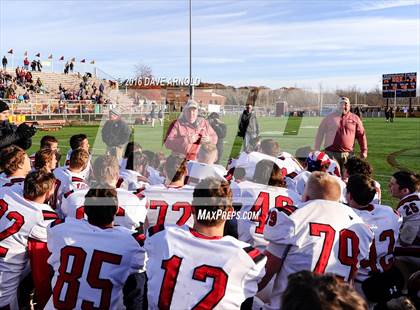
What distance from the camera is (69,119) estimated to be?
32281mm

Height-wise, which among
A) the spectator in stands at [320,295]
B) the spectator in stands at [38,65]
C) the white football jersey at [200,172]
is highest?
the spectator in stands at [38,65]

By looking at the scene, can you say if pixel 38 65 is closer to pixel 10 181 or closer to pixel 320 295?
pixel 10 181

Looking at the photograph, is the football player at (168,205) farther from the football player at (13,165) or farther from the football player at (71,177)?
the football player at (13,165)

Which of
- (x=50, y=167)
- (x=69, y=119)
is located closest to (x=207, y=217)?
(x=50, y=167)

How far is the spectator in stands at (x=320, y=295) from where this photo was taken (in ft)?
5.62

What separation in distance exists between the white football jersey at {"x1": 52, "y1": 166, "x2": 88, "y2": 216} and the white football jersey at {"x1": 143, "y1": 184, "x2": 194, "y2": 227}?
3.33 feet

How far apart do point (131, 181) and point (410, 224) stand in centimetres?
307

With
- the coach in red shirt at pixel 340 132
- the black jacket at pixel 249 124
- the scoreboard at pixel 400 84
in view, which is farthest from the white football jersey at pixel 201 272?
the scoreboard at pixel 400 84

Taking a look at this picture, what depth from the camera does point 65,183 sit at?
17.6 feet

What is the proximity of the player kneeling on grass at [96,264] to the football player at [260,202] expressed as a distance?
1297 mm

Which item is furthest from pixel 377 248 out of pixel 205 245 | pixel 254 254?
pixel 205 245

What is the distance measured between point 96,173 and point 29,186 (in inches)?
39.0

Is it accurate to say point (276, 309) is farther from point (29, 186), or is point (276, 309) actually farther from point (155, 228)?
point (29, 186)

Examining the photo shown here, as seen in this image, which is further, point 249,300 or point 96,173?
point 96,173
